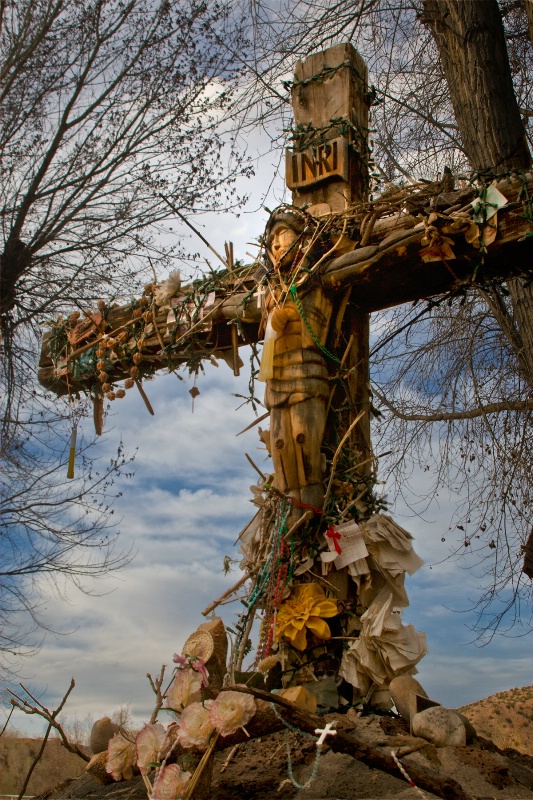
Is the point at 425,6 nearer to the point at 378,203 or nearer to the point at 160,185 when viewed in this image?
the point at 378,203

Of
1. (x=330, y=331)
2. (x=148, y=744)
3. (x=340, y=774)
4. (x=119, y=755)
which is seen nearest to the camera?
(x=148, y=744)

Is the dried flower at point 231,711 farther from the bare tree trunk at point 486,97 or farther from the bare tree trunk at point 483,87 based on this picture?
the bare tree trunk at point 483,87

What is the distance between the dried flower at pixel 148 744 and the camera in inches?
92.7

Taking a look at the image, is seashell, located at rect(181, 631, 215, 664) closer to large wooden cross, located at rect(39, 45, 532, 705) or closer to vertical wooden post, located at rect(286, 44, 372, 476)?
large wooden cross, located at rect(39, 45, 532, 705)

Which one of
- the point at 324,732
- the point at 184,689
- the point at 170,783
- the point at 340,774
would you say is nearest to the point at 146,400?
the point at 184,689

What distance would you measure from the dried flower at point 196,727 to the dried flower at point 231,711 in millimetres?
38

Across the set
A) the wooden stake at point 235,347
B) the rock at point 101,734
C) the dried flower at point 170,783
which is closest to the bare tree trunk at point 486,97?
the wooden stake at point 235,347

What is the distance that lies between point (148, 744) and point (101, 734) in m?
1.27

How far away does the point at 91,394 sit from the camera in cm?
524

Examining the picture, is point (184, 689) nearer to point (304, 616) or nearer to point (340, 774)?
point (340, 774)

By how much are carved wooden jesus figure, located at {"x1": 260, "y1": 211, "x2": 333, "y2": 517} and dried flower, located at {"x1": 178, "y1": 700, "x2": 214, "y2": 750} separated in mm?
1424

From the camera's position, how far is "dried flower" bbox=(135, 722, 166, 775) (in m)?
2.35

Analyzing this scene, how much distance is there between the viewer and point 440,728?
286 cm

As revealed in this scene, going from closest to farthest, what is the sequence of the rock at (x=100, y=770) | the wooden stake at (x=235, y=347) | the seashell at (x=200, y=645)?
1. the seashell at (x=200, y=645)
2. the rock at (x=100, y=770)
3. the wooden stake at (x=235, y=347)
